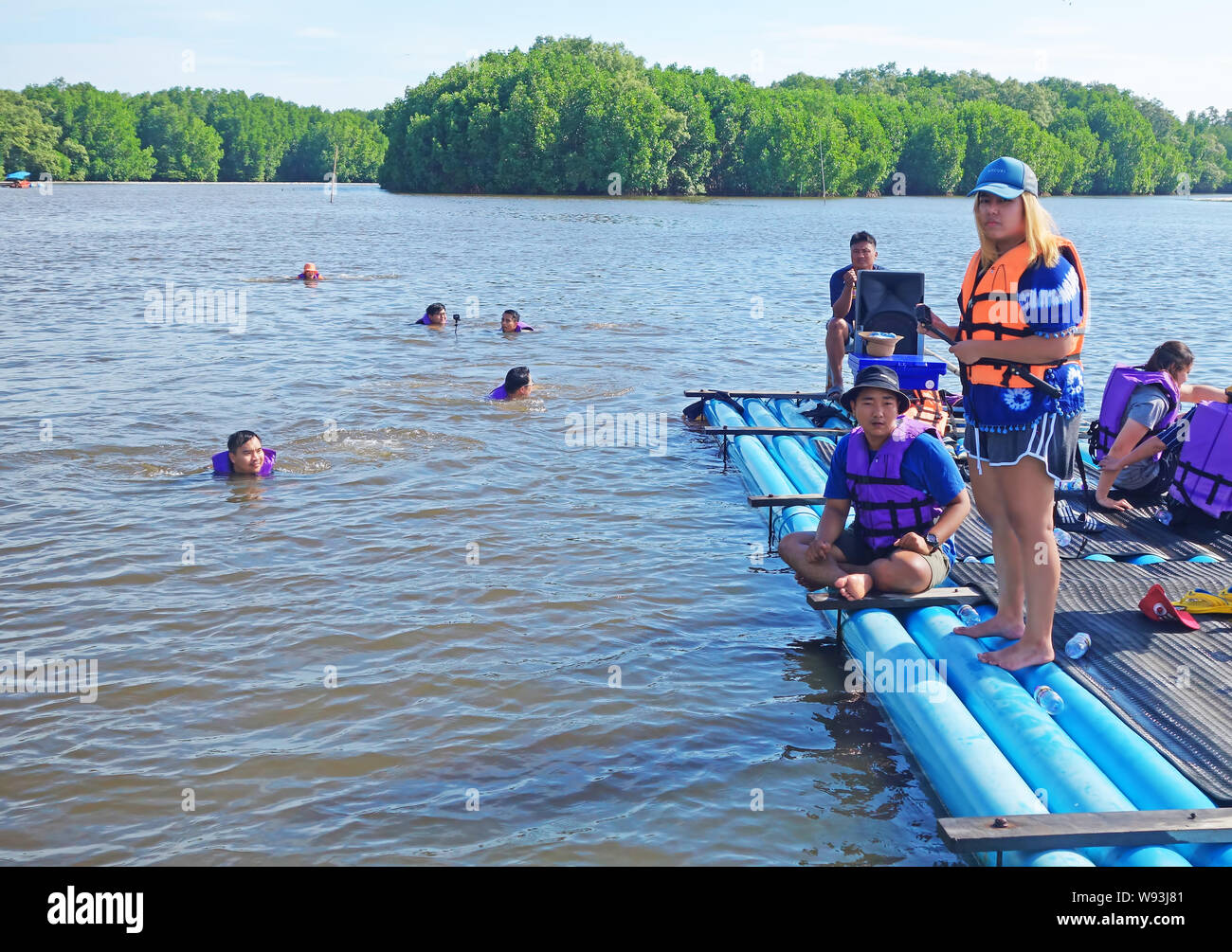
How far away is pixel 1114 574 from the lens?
703 centimetres

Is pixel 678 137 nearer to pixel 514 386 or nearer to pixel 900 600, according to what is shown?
pixel 514 386

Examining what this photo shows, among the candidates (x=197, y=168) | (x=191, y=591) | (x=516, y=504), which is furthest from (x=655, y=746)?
(x=197, y=168)

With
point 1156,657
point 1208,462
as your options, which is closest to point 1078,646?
point 1156,657

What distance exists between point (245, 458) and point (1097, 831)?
28.3ft

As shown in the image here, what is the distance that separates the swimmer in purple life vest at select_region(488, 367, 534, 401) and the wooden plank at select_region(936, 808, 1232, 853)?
11.0 meters

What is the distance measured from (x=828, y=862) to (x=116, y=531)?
22.7ft

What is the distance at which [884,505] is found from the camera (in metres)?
6.63

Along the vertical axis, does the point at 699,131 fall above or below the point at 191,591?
above

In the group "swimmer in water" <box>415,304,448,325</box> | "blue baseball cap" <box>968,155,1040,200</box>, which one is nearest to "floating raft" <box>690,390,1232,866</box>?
"blue baseball cap" <box>968,155,1040,200</box>

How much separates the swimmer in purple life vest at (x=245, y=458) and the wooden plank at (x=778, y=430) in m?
4.47

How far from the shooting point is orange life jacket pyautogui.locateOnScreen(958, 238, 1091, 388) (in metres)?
5.20

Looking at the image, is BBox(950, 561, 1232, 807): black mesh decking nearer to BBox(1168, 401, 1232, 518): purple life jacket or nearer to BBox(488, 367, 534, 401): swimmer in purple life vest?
BBox(1168, 401, 1232, 518): purple life jacket

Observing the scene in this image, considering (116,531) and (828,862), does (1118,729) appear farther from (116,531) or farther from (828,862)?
(116,531)
